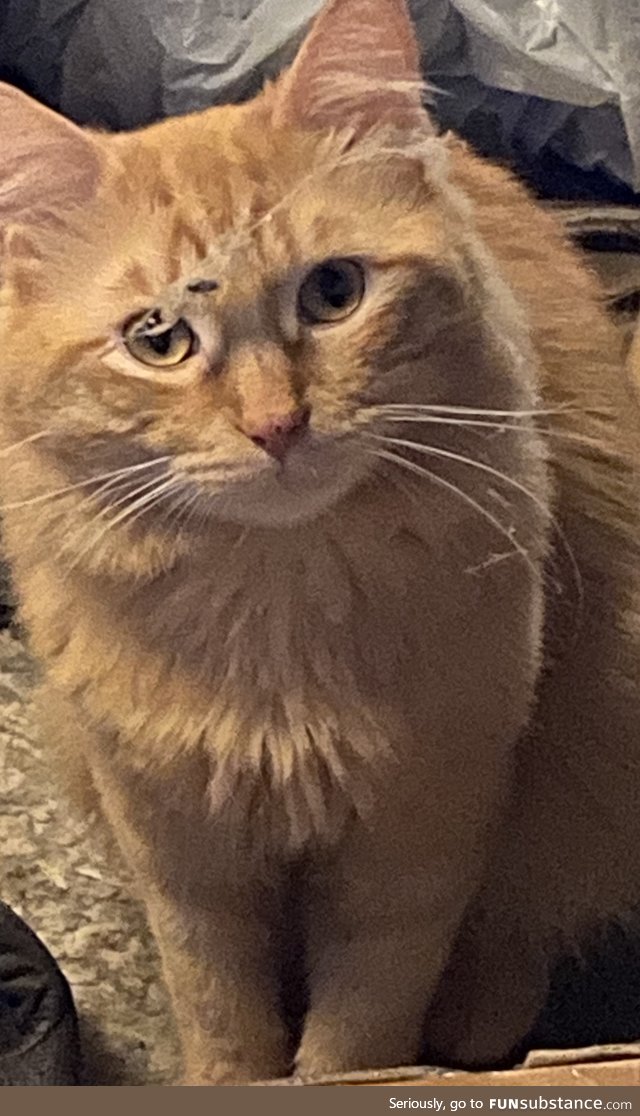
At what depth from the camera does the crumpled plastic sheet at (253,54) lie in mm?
931

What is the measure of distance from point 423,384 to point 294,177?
0.12 m

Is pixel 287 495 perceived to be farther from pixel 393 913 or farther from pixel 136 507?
pixel 393 913

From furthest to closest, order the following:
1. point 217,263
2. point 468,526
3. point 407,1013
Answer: point 407,1013 → point 468,526 → point 217,263

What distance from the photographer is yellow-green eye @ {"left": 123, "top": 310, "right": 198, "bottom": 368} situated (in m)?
0.69

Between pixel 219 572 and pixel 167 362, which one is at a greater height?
pixel 167 362

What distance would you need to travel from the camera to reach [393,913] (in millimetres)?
892

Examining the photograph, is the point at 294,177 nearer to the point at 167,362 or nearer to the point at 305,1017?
the point at 167,362

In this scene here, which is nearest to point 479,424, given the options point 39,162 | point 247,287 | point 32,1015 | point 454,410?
point 454,410

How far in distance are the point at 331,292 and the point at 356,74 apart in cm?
10

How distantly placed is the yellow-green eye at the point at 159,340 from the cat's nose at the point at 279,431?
54 millimetres

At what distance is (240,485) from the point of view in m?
0.69

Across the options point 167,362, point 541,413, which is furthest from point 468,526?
point 167,362

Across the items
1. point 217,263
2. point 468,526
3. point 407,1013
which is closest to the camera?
point 217,263

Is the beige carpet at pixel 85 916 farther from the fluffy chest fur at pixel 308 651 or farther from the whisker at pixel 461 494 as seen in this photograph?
the whisker at pixel 461 494
